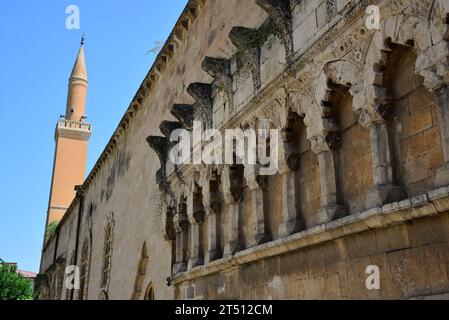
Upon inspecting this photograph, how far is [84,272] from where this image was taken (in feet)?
59.6

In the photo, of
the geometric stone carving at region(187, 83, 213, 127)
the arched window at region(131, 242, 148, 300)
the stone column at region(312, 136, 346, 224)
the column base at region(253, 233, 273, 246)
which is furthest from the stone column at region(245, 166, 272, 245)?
the arched window at region(131, 242, 148, 300)

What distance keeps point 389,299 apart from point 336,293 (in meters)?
0.57

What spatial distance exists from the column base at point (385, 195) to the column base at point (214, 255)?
121 inches

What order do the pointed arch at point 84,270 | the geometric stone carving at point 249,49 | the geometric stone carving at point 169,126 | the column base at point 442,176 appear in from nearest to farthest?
the column base at point 442,176, the geometric stone carving at point 249,49, the geometric stone carving at point 169,126, the pointed arch at point 84,270

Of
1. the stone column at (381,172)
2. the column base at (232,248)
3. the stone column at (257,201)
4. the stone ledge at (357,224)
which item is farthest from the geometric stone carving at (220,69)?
the stone column at (381,172)

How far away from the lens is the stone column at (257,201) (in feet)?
17.2

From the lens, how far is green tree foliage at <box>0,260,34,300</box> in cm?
2983

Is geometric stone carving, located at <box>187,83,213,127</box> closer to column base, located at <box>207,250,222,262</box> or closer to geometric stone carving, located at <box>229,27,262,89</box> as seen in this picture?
geometric stone carving, located at <box>229,27,262,89</box>

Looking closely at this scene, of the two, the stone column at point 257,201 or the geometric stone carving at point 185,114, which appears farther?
the geometric stone carving at point 185,114

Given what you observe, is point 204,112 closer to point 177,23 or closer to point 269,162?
point 269,162

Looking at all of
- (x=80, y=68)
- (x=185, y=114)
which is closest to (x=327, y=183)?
(x=185, y=114)

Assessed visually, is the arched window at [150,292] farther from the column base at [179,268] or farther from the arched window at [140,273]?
the column base at [179,268]

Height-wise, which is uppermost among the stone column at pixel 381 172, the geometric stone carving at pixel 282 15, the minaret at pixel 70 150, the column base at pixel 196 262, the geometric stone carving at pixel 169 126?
the minaret at pixel 70 150
